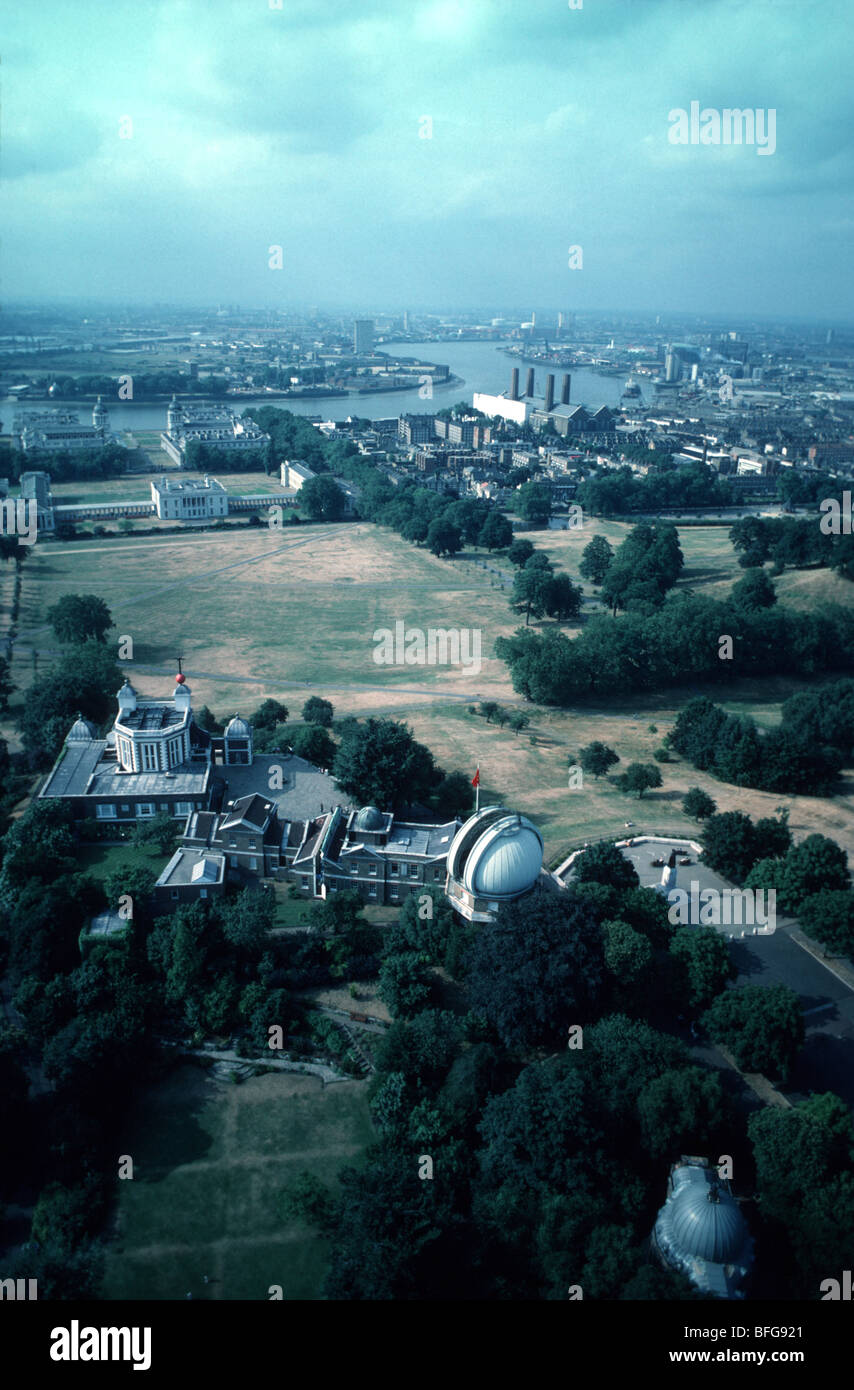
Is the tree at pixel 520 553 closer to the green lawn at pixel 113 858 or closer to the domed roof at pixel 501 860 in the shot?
the green lawn at pixel 113 858

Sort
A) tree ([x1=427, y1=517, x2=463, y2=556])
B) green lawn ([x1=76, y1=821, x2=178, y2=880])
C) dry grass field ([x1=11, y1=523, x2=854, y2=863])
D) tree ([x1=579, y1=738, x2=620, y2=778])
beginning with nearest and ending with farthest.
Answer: green lawn ([x1=76, y1=821, x2=178, y2=880]) → dry grass field ([x1=11, y1=523, x2=854, y2=863]) → tree ([x1=579, y1=738, x2=620, y2=778]) → tree ([x1=427, y1=517, x2=463, y2=556])

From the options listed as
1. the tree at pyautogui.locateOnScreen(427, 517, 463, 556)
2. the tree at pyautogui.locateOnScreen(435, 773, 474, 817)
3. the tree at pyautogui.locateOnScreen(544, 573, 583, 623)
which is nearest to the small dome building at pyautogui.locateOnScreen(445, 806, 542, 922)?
the tree at pyautogui.locateOnScreen(435, 773, 474, 817)

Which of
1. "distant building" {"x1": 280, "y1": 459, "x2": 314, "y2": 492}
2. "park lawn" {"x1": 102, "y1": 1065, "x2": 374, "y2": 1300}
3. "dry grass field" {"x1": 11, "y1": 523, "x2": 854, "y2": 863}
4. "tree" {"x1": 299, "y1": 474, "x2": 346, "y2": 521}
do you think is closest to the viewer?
"park lawn" {"x1": 102, "y1": 1065, "x2": 374, "y2": 1300}

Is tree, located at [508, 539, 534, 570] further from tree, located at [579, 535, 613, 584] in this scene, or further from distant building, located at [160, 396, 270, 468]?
distant building, located at [160, 396, 270, 468]

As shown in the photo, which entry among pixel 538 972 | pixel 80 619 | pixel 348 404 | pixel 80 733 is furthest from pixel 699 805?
pixel 348 404

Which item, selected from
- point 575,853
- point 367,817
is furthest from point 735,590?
point 367,817
